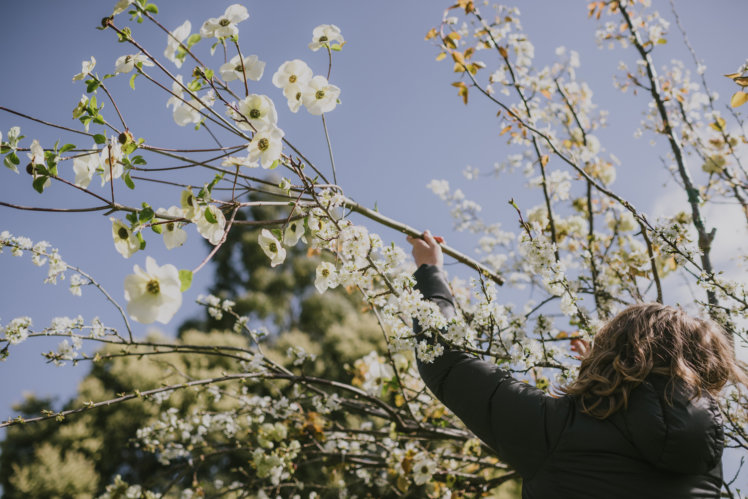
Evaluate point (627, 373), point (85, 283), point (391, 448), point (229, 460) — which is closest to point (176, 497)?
point (229, 460)

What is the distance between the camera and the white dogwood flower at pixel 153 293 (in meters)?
0.85

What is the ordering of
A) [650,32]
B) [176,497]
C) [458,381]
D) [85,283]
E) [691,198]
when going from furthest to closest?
[176,497], [650,32], [691,198], [85,283], [458,381]

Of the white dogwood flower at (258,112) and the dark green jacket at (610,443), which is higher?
the white dogwood flower at (258,112)

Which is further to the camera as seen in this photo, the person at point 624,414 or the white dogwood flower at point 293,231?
the white dogwood flower at point 293,231

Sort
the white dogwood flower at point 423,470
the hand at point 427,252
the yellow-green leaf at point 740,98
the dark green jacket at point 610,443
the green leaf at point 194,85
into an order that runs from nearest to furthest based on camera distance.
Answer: the dark green jacket at point 610,443 → the yellow-green leaf at point 740,98 → the green leaf at point 194,85 → the hand at point 427,252 → the white dogwood flower at point 423,470

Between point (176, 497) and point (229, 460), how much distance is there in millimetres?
1360

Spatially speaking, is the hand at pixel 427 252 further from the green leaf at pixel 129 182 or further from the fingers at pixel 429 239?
the green leaf at pixel 129 182

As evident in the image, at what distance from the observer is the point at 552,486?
2.98 feet

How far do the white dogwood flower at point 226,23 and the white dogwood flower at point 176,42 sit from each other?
0.24 feet

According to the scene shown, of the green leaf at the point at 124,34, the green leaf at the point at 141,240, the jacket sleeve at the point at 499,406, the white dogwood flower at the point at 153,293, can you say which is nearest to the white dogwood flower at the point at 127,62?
the green leaf at the point at 124,34

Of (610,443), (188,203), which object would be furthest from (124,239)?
(610,443)

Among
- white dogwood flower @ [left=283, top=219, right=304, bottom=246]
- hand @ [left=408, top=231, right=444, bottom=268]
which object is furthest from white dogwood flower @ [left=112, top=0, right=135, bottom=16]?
hand @ [left=408, top=231, right=444, bottom=268]

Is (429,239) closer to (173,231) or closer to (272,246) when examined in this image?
(272,246)

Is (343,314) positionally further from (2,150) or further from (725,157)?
(2,150)
